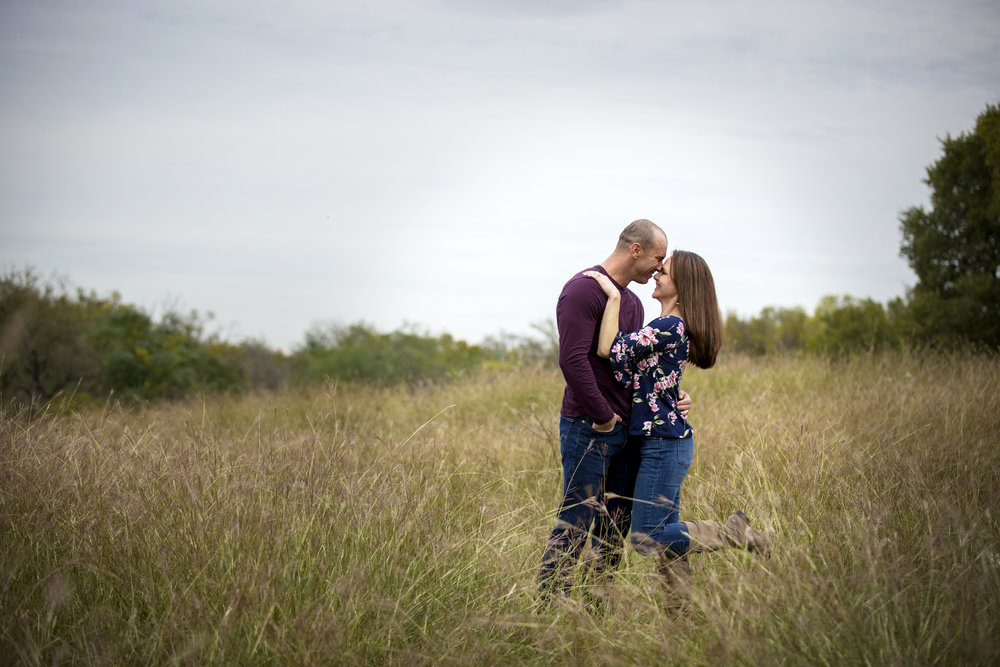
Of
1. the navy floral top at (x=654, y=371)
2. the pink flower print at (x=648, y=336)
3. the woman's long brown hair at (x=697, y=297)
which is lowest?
the navy floral top at (x=654, y=371)

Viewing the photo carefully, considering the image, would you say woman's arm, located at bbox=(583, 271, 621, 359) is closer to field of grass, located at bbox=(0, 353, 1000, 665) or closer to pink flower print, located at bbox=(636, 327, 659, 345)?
pink flower print, located at bbox=(636, 327, 659, 345)

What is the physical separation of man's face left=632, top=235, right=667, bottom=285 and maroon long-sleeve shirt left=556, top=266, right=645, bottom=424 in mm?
163

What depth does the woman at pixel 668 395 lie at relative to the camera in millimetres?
3693

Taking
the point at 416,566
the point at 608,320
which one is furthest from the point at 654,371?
the point at 416,566

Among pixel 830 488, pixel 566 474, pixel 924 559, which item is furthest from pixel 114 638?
pixel 830 488

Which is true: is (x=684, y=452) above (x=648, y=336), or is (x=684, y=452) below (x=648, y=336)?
below

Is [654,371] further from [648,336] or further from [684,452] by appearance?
[684,452]

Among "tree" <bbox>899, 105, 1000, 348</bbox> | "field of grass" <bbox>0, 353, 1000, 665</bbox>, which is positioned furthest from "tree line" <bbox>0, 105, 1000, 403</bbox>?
"field of grass" <bbox>0, 353, 1000, 665</bbox>

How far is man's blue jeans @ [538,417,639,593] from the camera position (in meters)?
3.89

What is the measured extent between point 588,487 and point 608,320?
90 cm

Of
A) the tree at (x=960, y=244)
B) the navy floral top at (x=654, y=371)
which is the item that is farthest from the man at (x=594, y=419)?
the tree at (x=960, y=244)

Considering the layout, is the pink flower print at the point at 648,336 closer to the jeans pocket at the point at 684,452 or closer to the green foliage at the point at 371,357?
the jeans pocket at the point at 684,452

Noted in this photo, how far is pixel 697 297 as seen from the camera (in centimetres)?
383

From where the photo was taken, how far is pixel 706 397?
9273mm
